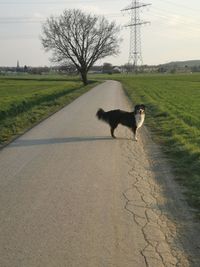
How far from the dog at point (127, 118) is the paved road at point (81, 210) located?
169cm

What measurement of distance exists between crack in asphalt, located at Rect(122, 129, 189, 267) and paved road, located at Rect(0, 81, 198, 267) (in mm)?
11

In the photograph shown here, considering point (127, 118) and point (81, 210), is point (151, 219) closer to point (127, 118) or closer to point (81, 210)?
point (81, 210)

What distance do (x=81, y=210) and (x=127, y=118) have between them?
7378mm

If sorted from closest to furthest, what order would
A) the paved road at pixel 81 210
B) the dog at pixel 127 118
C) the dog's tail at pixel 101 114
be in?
the paved road at pixel 81 210 < the dog at pixel 127 118 < the dog's tail at pixel 101 114

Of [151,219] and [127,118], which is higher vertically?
[127,118]

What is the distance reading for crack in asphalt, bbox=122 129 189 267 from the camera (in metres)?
5.06

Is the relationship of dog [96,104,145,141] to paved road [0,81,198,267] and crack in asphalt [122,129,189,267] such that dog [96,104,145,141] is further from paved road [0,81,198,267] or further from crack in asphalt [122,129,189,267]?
crack in asphalt [122,129,189,267]

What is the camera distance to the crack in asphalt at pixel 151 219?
506 centimetres

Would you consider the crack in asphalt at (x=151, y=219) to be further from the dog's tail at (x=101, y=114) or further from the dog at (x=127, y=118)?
the dog's tail at (x=101, y=114)

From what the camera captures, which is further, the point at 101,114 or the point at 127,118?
the point at 101,114

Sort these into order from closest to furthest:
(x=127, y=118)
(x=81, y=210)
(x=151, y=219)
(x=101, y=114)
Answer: (x=151, y=219)
(x=81, y=210)
(x=127, y=118)
(x=101, y=114)

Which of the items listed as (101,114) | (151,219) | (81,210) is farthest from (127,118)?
(151,219)

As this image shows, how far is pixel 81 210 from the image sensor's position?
21.6 feet

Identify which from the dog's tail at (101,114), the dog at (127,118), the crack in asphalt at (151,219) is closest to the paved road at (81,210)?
the crack in asphalt at (151,219)
